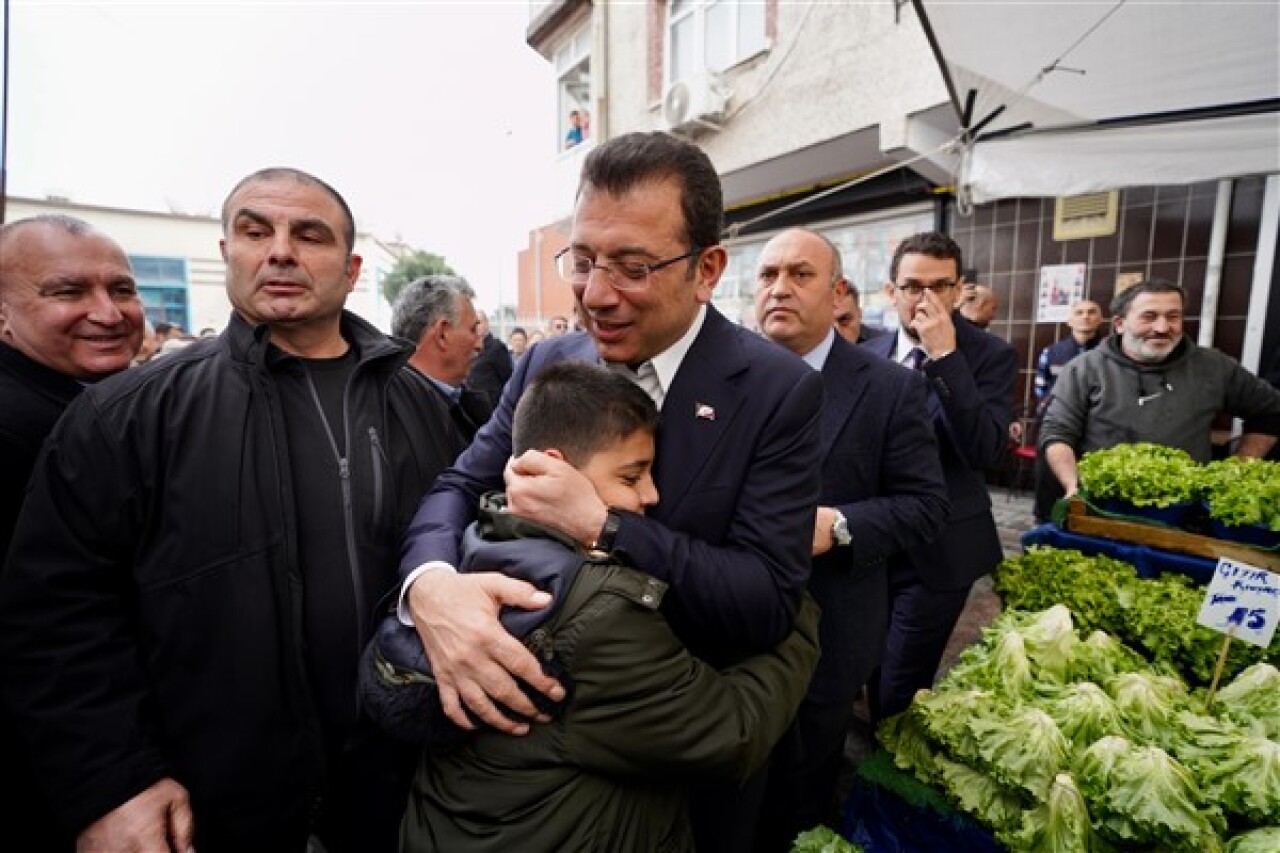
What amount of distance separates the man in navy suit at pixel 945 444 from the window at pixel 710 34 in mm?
7217

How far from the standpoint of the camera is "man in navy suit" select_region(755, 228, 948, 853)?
226 cm

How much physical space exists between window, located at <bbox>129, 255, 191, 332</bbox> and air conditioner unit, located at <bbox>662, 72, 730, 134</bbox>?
84.2ft

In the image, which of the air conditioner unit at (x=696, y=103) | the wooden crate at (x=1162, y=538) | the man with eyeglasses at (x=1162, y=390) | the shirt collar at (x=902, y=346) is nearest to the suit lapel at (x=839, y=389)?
the shirt collar at (x=902, y=346)

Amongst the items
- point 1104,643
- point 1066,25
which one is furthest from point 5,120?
point 1066,25

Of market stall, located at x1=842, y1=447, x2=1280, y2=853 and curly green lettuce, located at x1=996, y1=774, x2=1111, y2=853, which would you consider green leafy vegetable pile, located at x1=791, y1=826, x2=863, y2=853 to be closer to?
market stall, located at x1=842, y1=447, x2=1280, y2=853

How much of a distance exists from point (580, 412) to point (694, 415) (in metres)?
0.28

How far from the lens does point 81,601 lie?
154 centimetres

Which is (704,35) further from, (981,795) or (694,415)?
(981,795)

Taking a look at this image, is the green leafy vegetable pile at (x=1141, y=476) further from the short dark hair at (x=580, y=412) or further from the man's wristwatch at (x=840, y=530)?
the short dark hair at (x=580, y=412)

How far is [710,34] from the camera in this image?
9922mm

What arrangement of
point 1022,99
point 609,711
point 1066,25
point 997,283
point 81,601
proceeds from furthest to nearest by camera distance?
point 997,283 → point 1022,99 → point 1066,25 → point 81,601 → point 609,711

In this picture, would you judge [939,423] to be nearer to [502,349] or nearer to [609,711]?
[609,711]

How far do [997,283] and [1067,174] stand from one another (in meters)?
3.76

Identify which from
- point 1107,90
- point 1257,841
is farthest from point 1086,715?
point 1107,90
